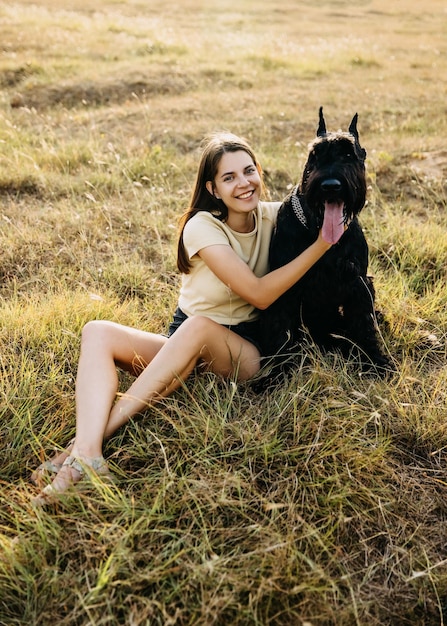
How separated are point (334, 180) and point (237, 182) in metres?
0.56

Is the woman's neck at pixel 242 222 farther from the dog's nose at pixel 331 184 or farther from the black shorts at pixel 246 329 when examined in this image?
the dog's nose at pixel 331 184

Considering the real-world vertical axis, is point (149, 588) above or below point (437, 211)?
below

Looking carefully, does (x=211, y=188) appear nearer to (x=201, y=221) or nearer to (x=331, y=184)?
(x=201, y=221)

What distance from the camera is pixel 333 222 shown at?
94.5 inches

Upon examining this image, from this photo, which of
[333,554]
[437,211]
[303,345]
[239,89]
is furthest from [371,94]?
[333,554]

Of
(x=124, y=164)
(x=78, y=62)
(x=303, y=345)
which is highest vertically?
(x=78, y=62)

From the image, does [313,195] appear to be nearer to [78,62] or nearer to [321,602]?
[321,602]

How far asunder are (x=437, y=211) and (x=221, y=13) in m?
21.8

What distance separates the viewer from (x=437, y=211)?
4508 millimetres

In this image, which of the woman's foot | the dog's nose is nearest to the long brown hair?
the dog's nose

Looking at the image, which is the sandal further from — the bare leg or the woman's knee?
the woman's knee

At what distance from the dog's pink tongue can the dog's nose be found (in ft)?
0.31

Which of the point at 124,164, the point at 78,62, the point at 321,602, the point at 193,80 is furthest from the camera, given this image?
the point at 78,62

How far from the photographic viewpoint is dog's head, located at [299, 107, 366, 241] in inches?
92.8
